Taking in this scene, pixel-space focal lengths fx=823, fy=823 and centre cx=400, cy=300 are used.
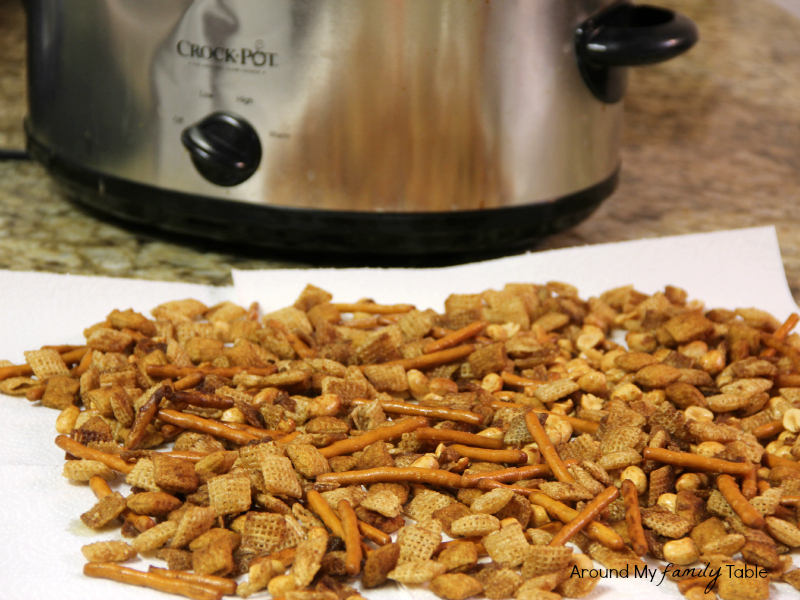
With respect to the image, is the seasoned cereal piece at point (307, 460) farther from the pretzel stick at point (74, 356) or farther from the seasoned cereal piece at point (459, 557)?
the pretzel stick at point (74, 356)

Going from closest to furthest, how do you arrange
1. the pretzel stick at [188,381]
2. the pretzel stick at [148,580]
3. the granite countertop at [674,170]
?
the pretzel stick at [148,580] → the pretzel stick at [188,381] → the granite countertop at [674,170]

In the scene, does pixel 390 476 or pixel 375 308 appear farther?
pixel 375 308

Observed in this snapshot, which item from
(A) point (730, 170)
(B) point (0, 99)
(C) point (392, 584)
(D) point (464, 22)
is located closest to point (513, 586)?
(C) point (392, 584)

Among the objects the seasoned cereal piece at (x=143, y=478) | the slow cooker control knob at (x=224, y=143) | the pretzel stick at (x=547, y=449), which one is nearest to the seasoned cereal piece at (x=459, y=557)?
the pretzel stick at (x=547, y=449)

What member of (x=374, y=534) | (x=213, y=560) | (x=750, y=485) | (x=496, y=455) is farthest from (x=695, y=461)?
(x=213, y=560)

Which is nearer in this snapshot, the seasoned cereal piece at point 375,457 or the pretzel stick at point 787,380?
the seasoned cereal piece at point 375,457

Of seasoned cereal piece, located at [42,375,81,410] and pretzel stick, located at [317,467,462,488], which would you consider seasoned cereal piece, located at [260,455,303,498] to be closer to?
pretzel stick, located at [317,467,462,488]

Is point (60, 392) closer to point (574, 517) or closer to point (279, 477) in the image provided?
point (279, 477)

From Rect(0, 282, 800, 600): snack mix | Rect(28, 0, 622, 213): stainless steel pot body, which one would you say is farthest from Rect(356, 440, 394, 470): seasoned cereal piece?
Rect(28, 0, 622, 213): stainless steel pot body
